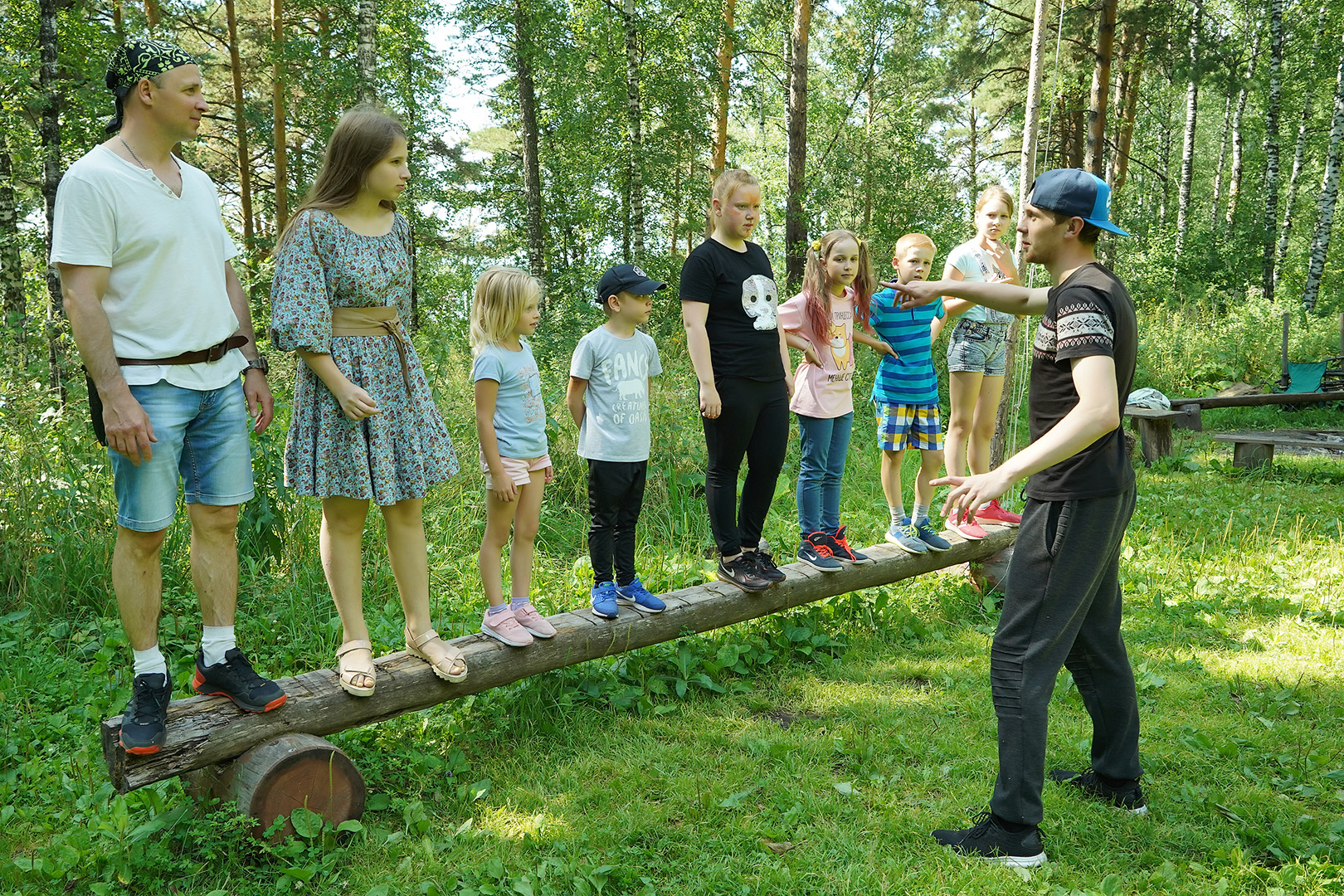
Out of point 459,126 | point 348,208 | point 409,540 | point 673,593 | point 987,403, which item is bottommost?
point 673,593

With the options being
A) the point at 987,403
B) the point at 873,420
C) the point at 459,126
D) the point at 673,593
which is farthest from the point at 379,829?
the point at 459,126

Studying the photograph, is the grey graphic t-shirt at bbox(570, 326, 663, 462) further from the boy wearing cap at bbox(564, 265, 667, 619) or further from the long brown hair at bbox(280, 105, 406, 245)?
the long brown hair at bbox(280, 105, 406, 245)

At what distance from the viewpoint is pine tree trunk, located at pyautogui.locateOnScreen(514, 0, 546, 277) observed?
16.1 meters

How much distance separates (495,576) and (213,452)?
48.9 inches

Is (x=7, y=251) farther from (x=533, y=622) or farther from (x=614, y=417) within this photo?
(x=533, y=622)

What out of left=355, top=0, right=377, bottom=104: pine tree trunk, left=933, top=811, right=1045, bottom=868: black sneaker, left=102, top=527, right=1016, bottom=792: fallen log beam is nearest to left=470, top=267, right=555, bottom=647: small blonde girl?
left=102, top=527, right=1016, bottom=792: fallen log beam

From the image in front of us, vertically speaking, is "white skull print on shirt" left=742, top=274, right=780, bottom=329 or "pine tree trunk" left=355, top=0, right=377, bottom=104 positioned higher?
"pine tree trunk" left=355, top=0, right=377, bottom=104

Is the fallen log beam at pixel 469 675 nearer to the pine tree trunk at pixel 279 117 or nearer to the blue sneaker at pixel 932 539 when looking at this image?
the blue sneaker at pixel 932 539

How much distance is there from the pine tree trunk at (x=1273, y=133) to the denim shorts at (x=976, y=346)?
60.0 feet

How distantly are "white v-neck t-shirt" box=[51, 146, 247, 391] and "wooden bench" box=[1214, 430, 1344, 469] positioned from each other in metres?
9.31

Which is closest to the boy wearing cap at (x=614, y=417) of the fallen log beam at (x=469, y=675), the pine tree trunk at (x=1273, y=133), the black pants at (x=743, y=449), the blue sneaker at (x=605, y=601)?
the blue sneaker at (x=605, y=601)

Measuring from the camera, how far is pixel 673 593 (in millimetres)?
4184

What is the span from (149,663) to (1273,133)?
22956mm

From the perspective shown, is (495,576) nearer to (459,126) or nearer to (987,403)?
(987,403)
